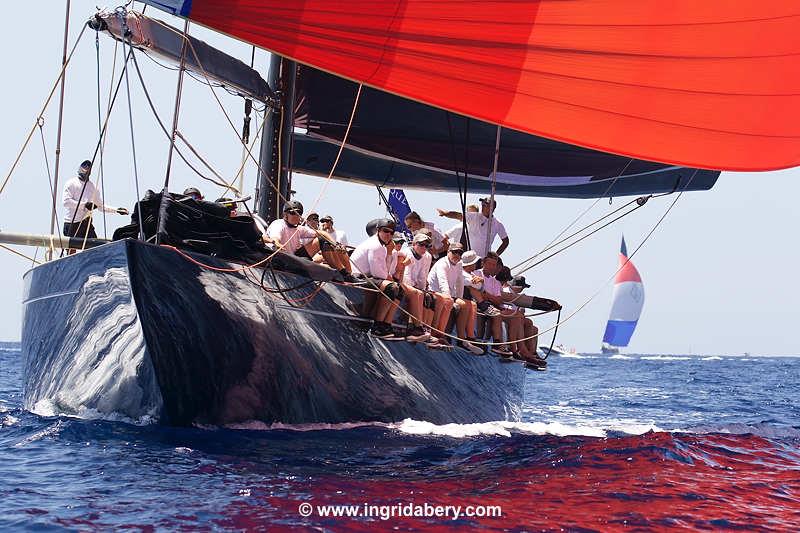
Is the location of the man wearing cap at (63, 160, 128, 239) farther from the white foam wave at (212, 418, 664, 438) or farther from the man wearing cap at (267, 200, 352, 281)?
the white foam wave at (212, 418, 664, 438)

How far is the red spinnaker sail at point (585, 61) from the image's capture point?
24.6ft

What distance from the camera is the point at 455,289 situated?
31.2ft

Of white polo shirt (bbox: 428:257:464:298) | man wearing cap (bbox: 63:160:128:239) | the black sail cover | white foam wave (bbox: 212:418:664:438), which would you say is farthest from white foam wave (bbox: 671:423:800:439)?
man wearing cap (bbox: 63:160:128:239)

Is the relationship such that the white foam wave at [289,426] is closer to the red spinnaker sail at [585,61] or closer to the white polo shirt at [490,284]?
the white polo shirt at [490,284]

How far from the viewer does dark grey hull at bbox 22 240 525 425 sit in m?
6.91

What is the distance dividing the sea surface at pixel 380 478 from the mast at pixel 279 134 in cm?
328

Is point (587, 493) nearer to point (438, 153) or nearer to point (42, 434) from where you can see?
point (42, 434)

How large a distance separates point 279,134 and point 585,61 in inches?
146

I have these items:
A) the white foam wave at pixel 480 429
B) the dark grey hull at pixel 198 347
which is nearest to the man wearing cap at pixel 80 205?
the dark grey hull at pixel 198 347

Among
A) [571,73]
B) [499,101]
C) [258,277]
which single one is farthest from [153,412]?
[571,73]

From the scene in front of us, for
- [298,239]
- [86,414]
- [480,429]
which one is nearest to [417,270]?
[298,239]

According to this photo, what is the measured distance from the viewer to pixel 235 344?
283 inches

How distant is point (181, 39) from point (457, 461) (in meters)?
4.59

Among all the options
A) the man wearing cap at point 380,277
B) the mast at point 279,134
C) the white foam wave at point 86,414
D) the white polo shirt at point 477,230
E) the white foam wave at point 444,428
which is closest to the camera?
the white foam wave at point 86,414
